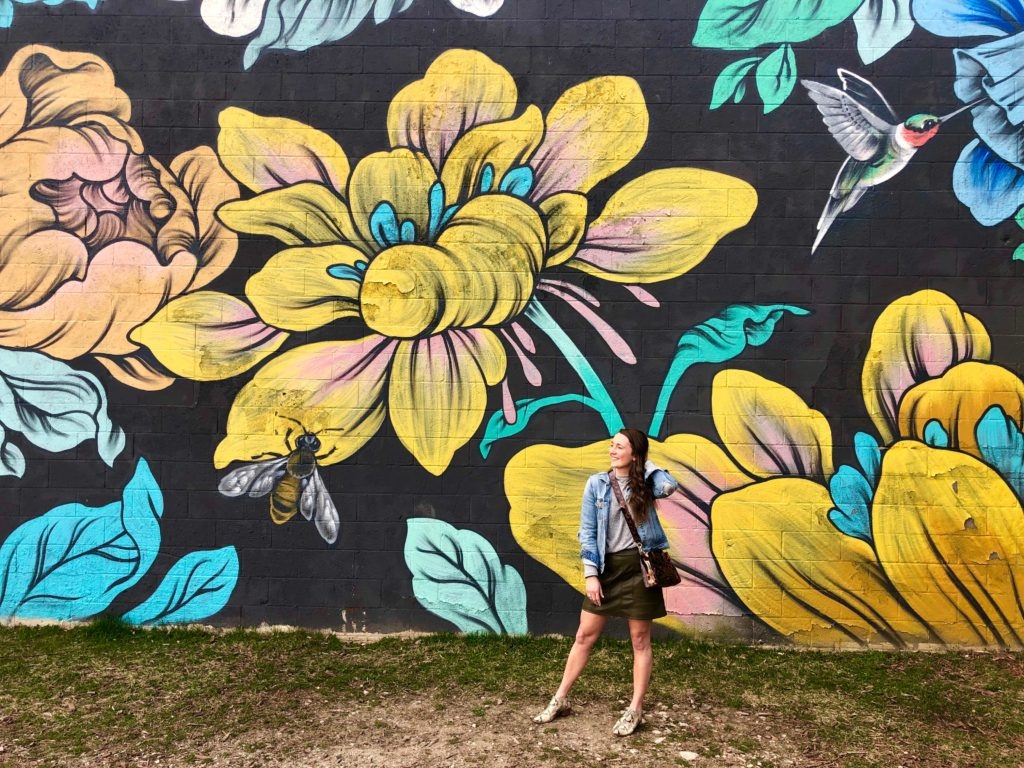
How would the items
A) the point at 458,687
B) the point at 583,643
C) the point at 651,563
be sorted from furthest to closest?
the point at 458,687, the point at 583,643, the point at 651,563

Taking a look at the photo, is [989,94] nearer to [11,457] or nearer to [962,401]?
Answer: [962,401]

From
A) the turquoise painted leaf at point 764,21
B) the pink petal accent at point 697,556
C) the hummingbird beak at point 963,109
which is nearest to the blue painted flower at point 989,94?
the hummingbird beak at point 963,109

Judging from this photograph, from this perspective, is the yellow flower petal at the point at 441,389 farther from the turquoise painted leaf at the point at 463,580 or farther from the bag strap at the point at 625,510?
the bag strap at the point at 625,510

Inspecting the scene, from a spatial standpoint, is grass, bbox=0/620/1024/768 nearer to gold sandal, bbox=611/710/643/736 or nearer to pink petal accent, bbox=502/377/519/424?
gold sandal, bbox=611/710/643/736

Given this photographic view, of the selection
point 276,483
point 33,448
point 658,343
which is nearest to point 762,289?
point 658,343

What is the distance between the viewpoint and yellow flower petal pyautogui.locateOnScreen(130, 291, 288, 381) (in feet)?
15.6

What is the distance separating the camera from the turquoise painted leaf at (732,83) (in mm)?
4633

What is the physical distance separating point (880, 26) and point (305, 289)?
3961 mm

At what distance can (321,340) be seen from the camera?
474 cm

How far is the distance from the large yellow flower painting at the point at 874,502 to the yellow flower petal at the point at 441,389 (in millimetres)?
725

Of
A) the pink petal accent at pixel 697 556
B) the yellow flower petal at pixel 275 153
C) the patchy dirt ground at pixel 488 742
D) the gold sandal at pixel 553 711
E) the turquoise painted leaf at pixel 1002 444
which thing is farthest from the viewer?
the yellow flower petal at pixel 275 153

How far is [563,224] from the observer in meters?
4.68

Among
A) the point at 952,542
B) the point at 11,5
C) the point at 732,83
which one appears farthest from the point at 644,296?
the point at 11,5

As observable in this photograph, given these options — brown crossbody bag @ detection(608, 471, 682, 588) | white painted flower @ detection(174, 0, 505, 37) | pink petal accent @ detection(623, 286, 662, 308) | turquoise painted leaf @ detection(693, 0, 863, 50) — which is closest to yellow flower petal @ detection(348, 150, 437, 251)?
white painted flower @ detection(174, 0, 505, 37)
